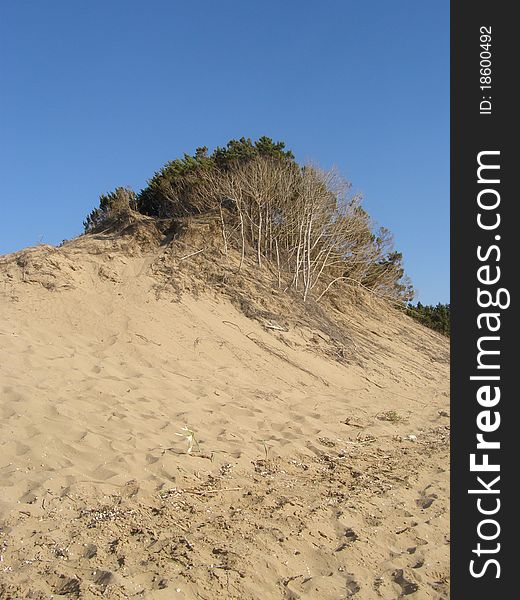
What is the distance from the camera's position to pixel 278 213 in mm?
15695

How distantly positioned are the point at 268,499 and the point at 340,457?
164 centimetres

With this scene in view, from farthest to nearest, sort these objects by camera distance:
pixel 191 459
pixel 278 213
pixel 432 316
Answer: pixel 432 316
pixel 278 213
pixel 191 459

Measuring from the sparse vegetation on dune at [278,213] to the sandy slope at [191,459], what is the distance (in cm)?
471

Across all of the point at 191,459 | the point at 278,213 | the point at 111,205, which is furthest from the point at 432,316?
the point at 191,459

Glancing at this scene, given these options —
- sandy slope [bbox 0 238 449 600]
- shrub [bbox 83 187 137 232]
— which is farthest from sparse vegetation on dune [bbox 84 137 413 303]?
sandy slope [bbox 0 238 449 600]

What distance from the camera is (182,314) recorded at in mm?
10578

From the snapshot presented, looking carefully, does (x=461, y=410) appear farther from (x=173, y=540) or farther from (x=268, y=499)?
(x=173, y=540)

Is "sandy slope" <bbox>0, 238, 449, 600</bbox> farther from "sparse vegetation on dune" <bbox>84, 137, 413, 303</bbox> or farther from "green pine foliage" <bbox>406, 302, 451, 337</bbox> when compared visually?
"green pine foliage" <bbox>406, 302, 451, 337</bbox>

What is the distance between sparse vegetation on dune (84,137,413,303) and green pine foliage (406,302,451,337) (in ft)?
8.28

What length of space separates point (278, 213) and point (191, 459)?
37.9ft

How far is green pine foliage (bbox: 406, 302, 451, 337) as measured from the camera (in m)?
19.9

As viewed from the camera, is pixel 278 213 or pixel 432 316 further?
pixel 432 316

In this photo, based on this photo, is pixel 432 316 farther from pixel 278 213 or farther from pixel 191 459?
pixel 191 459

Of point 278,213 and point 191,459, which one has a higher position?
point 278,213
